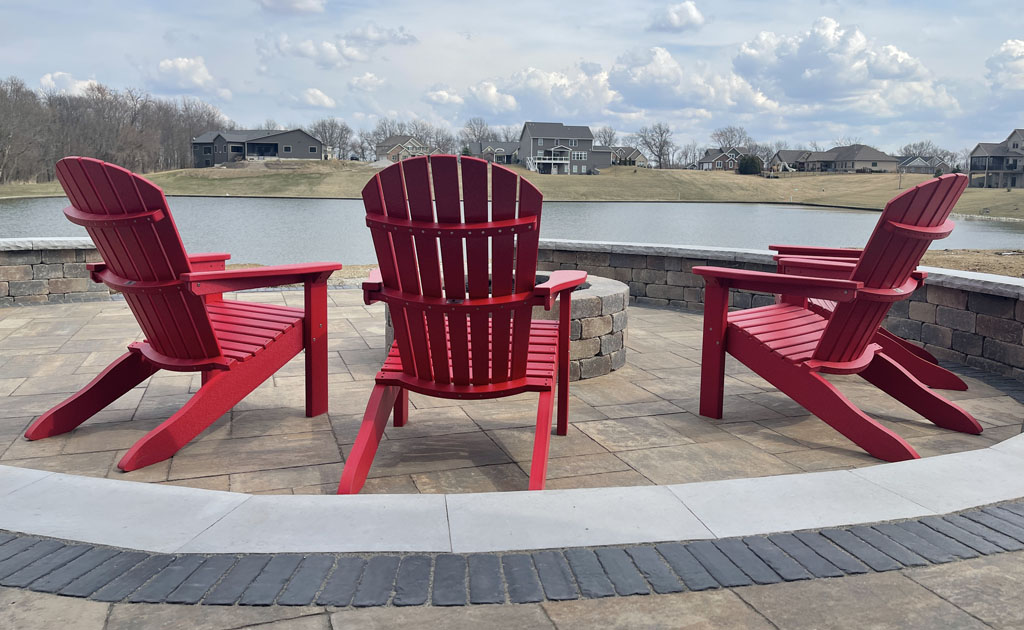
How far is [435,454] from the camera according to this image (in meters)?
3.07

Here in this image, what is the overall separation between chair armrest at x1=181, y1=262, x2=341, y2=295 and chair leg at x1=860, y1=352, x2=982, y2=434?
2.62 m

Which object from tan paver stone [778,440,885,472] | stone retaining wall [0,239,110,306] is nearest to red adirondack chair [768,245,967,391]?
tan paver stone [778,440,885,472]

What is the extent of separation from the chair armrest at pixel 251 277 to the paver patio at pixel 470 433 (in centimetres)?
66

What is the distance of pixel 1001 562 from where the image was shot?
1.89 m

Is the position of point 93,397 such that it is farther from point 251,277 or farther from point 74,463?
point 251,277

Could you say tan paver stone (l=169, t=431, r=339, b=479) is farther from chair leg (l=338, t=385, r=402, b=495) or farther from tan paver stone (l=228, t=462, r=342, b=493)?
chair leg (l=338, t=385, r=402, b=495)

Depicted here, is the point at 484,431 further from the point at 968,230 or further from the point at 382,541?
the point at 968,230

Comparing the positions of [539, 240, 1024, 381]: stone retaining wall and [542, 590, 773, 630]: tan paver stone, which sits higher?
[539, 240, 1024, 381]: stone retaining wall

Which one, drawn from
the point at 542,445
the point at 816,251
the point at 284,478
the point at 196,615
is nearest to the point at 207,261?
the point at 284,478

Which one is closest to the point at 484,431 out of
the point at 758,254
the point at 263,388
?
the point at 263,388

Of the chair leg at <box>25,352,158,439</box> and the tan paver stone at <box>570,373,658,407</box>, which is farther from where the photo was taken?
the tan paver stone at <box>570,373,658,407</box>

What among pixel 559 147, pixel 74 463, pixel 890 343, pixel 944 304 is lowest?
pixel 74 463

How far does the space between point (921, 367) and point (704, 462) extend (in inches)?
75.8

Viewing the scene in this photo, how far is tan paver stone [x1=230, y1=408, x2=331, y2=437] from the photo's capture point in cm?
337
